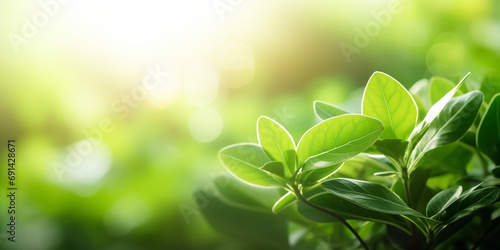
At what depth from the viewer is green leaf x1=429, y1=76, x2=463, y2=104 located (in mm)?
371

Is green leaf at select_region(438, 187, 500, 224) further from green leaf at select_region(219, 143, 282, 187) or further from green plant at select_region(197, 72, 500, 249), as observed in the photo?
green leaf at select_region(219, 143, 282, 187)

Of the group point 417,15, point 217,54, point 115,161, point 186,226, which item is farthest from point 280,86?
point 186,226

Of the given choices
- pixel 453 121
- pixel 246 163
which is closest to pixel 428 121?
pixel 453 121

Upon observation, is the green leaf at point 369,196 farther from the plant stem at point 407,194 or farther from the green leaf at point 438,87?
the green leaf at point 438,87

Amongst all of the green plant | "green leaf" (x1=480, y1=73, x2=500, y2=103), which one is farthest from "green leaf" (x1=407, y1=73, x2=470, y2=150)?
"green leaf" (x1=480, y1=73, x2=500, y2=103)

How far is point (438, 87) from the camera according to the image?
37 cm

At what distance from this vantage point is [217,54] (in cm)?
111

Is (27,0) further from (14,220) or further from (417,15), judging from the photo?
(417,15)

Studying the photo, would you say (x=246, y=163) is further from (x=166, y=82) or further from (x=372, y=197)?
(x=166, y=82)

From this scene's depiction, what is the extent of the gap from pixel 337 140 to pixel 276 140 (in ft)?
0.13

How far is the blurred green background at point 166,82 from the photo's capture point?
556mm

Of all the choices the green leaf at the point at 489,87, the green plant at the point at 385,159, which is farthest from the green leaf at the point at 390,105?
the green leaf at the point at 489,87

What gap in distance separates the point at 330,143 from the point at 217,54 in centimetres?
87

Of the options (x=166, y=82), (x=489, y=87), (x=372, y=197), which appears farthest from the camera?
(x=166, y=82)
